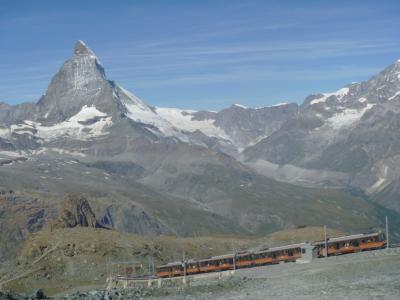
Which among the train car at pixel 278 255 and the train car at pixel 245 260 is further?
the train car at pixel 245 260

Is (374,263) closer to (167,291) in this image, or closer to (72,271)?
(167,291)

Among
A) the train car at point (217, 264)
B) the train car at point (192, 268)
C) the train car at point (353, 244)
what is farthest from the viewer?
the train car at point (192, 268)

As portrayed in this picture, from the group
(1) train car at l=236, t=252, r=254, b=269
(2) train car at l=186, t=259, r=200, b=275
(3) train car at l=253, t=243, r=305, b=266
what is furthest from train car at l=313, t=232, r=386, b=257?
(2) train car at l=186, t=259, r=200, b=275

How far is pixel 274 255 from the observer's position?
139500 millimetres

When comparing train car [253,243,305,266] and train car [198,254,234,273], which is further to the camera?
train car [198,254,234,273]

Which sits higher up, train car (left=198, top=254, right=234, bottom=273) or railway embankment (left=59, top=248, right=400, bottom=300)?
train car (left=198, top=254, right=234, bottom=273)

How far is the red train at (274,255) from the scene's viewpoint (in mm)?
131875

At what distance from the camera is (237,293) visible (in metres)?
86.8

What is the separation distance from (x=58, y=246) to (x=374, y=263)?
109 m

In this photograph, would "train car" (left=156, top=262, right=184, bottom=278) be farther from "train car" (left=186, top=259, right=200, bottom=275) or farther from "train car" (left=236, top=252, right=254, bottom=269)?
"train car" (left=236, top=252, right=254, bottom=269)

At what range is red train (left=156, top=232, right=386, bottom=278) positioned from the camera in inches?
5192

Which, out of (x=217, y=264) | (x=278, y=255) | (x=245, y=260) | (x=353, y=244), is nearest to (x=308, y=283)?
(x=353, y=244)

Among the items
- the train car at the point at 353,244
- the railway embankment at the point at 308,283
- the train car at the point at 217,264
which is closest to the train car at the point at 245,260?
the train car at the point at 217,264

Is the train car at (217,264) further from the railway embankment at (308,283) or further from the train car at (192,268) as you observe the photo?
the railway embankment at (308,283)
